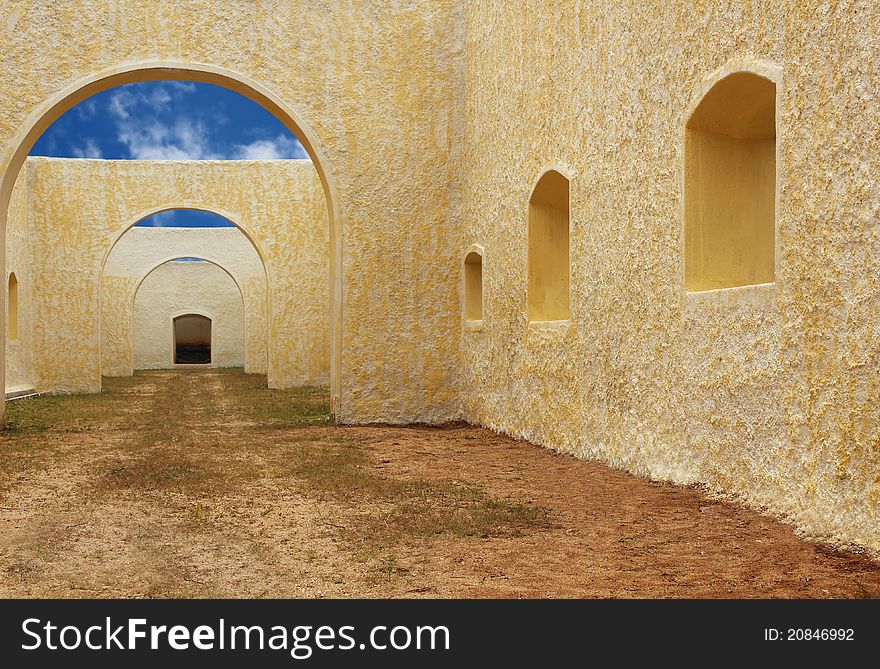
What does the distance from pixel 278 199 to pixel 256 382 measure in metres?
4.23

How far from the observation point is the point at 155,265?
23.3 meters

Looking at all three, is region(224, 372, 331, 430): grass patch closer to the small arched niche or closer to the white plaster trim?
the small arched niche

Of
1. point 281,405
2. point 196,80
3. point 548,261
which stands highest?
point 196,80

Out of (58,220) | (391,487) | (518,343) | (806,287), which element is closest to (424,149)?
(518,343)

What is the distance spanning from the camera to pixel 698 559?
375cm

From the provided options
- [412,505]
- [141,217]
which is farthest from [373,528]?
[141,217]

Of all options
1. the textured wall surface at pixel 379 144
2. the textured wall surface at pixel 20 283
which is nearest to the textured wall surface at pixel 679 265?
the textured wall surface at pixel 379 144

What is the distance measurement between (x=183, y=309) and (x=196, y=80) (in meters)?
19.3

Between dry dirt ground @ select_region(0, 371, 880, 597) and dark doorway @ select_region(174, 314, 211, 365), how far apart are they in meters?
24.2

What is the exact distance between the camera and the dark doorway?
31.8 meters

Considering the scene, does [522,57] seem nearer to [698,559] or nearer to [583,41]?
[583,41]

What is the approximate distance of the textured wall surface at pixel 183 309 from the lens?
2777 centimetres

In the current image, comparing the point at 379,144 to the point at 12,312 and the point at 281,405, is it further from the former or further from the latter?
the point at 12,312

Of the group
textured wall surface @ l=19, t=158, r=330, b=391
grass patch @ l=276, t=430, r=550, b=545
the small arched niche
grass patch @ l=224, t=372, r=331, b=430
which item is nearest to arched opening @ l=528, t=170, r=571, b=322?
the small arched niche
